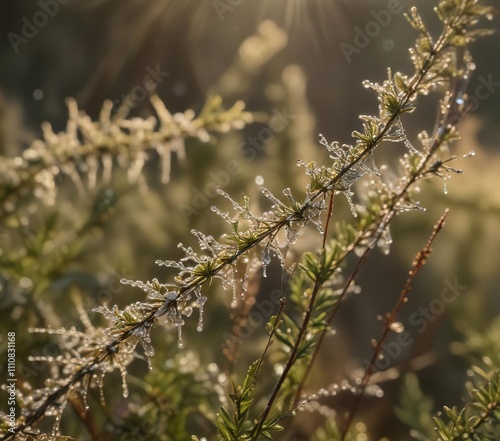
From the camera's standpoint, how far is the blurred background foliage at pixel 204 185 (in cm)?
76

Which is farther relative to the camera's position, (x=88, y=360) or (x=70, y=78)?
(x=70, y=78)

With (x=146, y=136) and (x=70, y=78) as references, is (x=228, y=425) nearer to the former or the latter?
(x=146, y=136)

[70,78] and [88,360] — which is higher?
[70,78]

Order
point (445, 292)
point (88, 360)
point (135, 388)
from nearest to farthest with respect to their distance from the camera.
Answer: point (88, 360)
point (135, 388)
point (445, 292)

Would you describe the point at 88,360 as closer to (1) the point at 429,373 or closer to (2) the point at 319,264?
(2) the point at 319,264

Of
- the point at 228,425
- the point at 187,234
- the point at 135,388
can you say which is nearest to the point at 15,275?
the point at 135,388

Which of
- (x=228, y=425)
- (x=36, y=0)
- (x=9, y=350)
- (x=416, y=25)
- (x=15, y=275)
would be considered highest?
(x=36, y=0)

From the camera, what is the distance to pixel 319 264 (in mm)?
426

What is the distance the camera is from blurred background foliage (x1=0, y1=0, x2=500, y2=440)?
2.48 feet

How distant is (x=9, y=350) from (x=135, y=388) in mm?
205

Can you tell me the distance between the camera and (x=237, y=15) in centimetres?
178

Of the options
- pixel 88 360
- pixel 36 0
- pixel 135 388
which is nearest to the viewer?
pixel 88 360

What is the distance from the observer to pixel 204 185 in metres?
1.06

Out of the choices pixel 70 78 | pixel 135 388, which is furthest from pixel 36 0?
pixel 135 388
